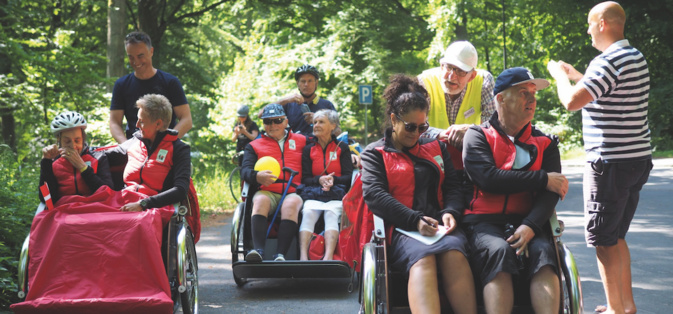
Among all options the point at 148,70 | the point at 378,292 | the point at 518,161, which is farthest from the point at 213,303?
the point at 518,161

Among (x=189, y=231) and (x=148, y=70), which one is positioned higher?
(x=148, y=70)

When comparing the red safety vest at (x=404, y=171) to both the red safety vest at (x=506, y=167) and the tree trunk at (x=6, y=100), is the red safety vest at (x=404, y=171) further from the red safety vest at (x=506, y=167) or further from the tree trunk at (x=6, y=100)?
the tree trunk at (x=6, y=100)

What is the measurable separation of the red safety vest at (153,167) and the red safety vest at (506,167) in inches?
92.6

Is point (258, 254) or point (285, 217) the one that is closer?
point (258, 254)

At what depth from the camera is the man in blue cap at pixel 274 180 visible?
6516 mm

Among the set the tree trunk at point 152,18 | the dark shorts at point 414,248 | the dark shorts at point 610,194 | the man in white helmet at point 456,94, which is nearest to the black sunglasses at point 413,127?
the dark shorts at point 414,248

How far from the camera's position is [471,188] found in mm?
4406

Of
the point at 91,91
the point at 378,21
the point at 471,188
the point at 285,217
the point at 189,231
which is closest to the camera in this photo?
the point at 471,188

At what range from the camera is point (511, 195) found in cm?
420

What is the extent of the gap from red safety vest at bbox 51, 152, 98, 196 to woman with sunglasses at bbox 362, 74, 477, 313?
2142 mm

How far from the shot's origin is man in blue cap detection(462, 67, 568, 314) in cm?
382

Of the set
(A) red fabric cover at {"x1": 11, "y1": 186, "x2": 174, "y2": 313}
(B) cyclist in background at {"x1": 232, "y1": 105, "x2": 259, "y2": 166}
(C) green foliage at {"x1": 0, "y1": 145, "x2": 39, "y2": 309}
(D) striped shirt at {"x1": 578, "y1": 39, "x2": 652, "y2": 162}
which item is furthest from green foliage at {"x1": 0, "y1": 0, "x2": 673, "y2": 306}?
(D) striped shirt at {"x1": 578, "y1": 39, "x2": 652, "y2": 162}

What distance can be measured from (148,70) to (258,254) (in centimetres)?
183

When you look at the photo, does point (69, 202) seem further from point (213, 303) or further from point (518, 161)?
point (518, 161)
